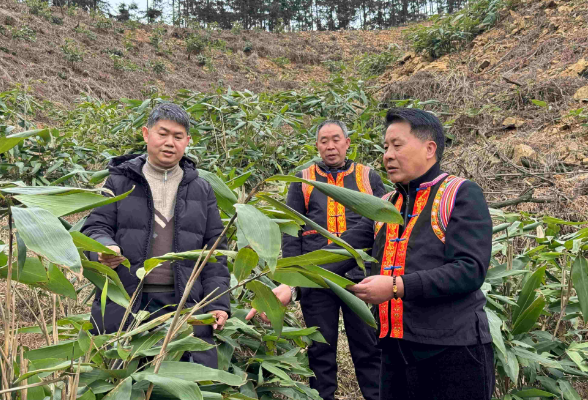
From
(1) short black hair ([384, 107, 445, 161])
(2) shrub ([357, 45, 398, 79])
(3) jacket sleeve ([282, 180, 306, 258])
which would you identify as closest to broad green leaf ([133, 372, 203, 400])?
(1) short black hair ([384, 107, 445, 161])

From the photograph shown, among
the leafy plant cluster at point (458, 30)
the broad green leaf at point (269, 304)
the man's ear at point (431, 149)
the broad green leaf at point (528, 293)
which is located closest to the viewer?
the broad green leaf at point (269, 304)

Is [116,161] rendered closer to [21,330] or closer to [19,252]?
[21,330]

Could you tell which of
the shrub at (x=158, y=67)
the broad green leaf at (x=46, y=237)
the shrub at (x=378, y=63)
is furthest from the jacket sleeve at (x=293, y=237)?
the shrub at (x=158, y=67)

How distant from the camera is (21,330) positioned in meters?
1.45

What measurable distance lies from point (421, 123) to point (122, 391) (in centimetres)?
124

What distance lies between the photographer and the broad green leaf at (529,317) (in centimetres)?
232

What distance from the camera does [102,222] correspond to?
1.98 metres

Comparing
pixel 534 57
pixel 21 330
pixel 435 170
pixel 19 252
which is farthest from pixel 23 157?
pixel 534 57

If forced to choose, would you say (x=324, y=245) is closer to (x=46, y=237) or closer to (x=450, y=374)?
(x=450, y=374)

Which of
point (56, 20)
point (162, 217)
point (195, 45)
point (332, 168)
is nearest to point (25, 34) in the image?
point (56, 20)

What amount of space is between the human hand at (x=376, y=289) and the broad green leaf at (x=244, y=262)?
59cm

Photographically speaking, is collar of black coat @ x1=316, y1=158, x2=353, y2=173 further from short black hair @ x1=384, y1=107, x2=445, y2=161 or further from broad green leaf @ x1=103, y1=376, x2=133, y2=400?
broad green leaf @ x1=103, y1=376, x2=133, y2=400

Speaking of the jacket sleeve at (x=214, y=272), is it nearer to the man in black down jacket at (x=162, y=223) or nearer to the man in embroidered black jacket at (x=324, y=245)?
the man in black down jacket at (x=162, y=223)

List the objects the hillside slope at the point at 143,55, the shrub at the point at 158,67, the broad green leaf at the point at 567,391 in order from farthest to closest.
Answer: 1. the shrub at the point at 158,67
2. the hillside slope at the point at 143,55
3. the broad green leaf at the point at 567,391
